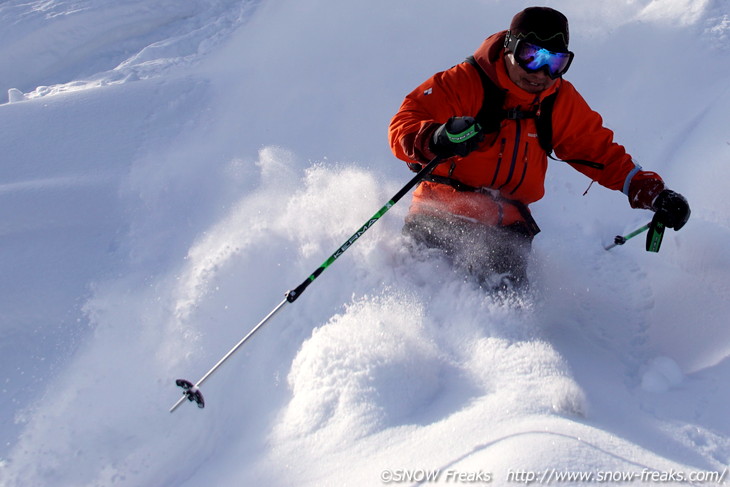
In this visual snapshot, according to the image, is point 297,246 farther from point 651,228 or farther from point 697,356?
point 697,356

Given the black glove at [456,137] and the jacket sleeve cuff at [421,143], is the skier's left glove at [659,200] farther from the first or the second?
the jacket sleeve cuff at [421,143]

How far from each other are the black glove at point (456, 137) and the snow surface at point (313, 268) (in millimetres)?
1142

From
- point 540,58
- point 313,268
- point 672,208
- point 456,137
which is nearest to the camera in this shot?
point 456,137

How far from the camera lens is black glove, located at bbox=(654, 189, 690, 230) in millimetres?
3301

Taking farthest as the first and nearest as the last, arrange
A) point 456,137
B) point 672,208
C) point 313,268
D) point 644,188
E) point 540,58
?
point 313,268
point 644,188
point 672,208
point 540,58
point 456,137

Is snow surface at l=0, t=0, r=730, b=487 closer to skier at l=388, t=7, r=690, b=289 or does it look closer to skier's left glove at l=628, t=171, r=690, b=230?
skier at l=388, t=7, r=690, b=289

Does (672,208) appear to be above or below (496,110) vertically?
below

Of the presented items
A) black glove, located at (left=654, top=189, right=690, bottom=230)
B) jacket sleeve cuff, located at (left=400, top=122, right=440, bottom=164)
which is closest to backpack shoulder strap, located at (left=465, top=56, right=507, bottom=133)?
jacket sleeve cuff, located at (left=400, top=122, right=440, bottom=164)

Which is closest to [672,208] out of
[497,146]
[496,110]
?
[497,146]

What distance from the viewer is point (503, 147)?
3486 millimetres

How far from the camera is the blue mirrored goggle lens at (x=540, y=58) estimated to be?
2969mm

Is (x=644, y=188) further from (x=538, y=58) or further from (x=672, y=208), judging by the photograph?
(x=538, y=58)

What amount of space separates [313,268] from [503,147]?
5.56ft

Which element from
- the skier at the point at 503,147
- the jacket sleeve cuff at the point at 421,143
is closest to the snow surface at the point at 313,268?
the skier at the point at 503,147
